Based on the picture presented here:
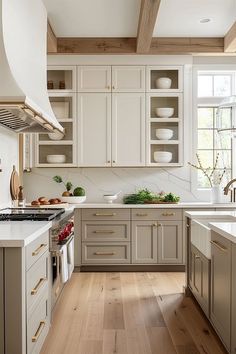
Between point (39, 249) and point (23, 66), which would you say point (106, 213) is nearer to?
Answer: point (23, 66)

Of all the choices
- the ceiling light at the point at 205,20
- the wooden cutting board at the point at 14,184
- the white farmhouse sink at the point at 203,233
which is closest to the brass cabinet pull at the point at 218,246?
the white farmhouse sink at the point at 203,233

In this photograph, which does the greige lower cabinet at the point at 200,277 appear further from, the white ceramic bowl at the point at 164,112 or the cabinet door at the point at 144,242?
the white ceramic bowl at the point at 164,112

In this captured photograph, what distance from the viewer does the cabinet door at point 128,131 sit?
5332 millimetres

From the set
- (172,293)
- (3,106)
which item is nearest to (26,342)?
(3,106)

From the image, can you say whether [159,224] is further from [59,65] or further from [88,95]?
[59,65]

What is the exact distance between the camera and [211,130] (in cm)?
572

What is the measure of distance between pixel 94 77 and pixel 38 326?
11.6 feet

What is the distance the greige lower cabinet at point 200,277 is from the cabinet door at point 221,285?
0.13 m

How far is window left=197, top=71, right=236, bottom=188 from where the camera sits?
5.69 metres

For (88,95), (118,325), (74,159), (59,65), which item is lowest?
(118,325)

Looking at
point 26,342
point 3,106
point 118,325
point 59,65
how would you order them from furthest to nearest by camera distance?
point 59,65 < point 118,325 < point 3,106 < point 26,342

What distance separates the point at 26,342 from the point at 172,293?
221cm

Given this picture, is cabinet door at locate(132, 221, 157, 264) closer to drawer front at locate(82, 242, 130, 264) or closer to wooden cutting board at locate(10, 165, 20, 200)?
drawer front at locate(82, 242, 130, 264)

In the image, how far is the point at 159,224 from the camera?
16.4 ft
